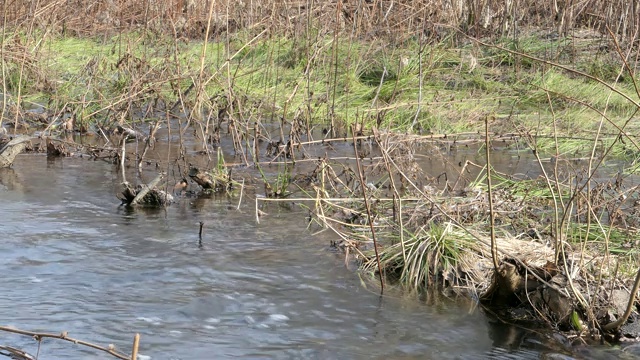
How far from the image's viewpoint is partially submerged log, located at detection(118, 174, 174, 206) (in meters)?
6.61

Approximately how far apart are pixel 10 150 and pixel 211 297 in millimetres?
3574

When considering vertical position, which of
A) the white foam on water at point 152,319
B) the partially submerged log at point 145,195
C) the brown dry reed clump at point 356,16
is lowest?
the white foam on water at point 152,319

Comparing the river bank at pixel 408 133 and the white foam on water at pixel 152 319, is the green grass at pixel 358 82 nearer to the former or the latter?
the river bank at pixel 408 133

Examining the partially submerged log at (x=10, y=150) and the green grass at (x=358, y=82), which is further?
the green grass at (x=358, y=82)

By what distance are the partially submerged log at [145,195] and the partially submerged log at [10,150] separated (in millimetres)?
1459

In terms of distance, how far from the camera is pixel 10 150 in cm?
764

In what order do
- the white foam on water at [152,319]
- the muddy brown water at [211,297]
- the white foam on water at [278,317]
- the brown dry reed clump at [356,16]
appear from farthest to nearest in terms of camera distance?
1. the brown dry reed clump at [356,16]
2. the white foam on water at [278,317]
3. the white foam on water at [152,319]
4. the muddy brown water at [211,297]

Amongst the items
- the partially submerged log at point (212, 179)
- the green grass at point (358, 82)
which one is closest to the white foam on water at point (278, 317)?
the partially submerged log at point (212, 179)

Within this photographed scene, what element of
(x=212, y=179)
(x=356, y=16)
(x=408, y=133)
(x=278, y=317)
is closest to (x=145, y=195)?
(x=212, y=179)

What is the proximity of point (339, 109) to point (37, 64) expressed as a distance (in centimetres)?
340

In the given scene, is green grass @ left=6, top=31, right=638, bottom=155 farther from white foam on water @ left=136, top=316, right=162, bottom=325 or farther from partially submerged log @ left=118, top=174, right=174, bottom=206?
white foam on water @ left=136, top=316, right=162, bottom=325

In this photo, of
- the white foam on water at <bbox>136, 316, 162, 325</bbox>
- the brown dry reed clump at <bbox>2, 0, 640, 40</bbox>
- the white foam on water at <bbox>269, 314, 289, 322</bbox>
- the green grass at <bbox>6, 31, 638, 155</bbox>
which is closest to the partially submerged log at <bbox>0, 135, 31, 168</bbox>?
the green grass at <bbox>6, 31, 638, 155</bbox>

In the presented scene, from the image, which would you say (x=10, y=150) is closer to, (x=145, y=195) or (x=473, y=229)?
(x=145, y=195)

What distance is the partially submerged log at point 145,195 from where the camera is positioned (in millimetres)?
6613
